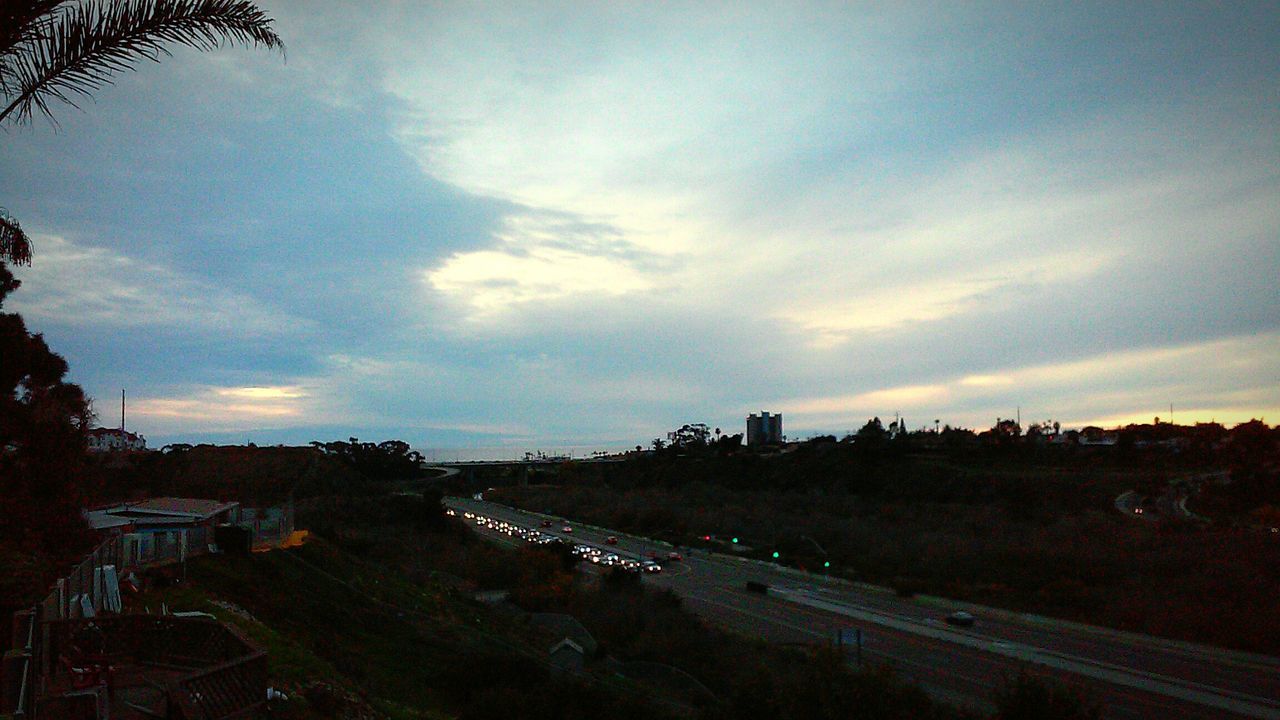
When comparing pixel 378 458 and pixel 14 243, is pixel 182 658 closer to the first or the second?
pixel 14 243

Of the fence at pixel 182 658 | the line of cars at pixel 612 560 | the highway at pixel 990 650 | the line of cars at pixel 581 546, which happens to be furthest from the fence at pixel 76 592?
the line of cars at pixel 612 560

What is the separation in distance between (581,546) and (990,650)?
4763 cm

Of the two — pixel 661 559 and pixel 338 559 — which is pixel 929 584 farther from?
pixel 338 559

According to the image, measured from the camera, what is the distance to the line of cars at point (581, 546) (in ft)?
225

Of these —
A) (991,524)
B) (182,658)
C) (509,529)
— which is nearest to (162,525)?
(182,658)

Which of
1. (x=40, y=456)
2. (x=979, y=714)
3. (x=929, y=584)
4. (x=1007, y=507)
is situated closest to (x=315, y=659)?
(x=40, y=456)

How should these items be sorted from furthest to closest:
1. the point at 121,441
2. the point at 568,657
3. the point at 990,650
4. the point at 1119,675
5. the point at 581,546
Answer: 1. the point at 581,546
2. the point at 121,441
3. the point at 990,650
4. the point at 1119,675
5. the point at 568,657

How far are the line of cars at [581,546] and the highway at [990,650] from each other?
508cm

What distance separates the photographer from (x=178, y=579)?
25.0 m

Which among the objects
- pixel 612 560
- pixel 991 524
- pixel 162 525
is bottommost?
pixel 612 560

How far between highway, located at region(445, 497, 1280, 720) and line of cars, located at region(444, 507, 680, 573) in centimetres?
508

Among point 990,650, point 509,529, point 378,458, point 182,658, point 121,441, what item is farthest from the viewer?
point 378,458

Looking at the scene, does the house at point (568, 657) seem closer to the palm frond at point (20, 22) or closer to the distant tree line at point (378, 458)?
the palm frond at point (20, 22)

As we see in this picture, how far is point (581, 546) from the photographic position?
8175cm
